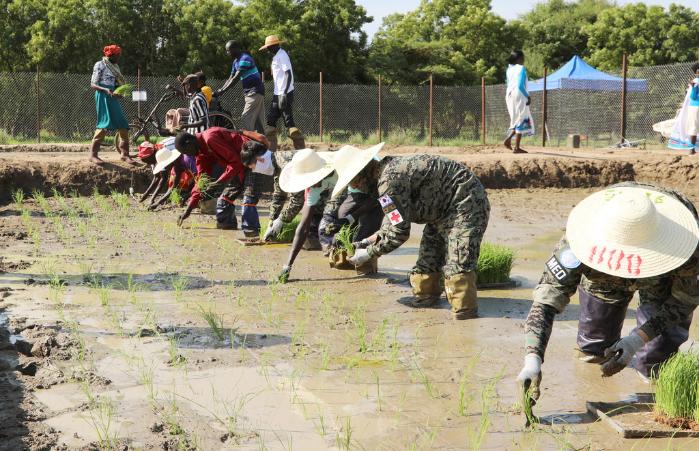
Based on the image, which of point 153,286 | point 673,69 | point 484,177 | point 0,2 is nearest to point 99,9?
point 0,2

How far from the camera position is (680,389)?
394 centimetres

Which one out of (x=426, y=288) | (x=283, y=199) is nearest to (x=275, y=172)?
(x=283, y=199)

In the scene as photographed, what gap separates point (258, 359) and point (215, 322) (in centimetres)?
64

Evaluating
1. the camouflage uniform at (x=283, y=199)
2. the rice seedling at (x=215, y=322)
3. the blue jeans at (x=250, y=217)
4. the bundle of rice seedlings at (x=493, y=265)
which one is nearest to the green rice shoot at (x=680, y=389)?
the rice seedling at (x=215, y=322)

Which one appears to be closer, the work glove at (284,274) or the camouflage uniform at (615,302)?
the camouflage uniform at (615,302)

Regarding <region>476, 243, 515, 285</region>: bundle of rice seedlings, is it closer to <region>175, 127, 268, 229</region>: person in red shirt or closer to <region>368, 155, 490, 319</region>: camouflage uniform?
<region>368, 155, 490, 319</region>: camouflage uniform

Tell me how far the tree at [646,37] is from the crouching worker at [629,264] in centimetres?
2889

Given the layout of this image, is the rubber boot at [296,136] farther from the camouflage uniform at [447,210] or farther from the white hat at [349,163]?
the camouflage uniform at [447,210]

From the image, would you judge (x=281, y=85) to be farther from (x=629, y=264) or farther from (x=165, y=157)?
(x=629, y=264)

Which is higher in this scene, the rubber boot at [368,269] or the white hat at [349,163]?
the white hat at [349,163]

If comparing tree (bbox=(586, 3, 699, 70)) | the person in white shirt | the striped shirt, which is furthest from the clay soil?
tree (bbox=(586, 3, 699, 70))

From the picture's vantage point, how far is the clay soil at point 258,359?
→ 4.07 metres

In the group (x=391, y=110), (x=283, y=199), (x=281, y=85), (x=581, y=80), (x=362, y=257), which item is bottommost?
(x=362, y=257)

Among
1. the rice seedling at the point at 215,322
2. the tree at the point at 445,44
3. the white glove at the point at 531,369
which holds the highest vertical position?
the tree at the point at 445,44
